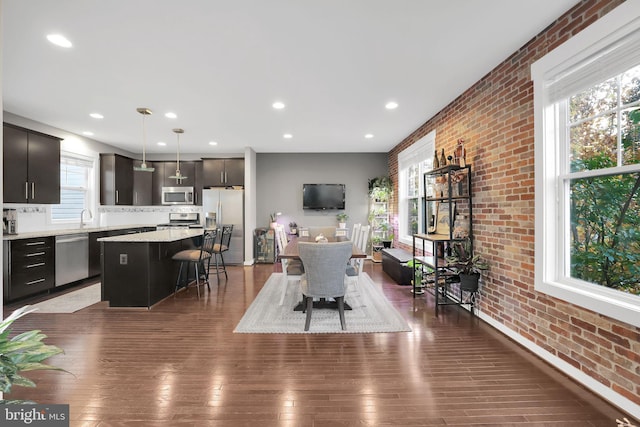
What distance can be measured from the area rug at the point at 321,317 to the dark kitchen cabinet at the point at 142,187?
13.9 feet

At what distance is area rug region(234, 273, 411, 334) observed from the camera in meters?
3.02

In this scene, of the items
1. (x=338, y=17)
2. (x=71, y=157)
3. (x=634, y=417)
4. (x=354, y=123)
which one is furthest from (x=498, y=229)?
(x=71, y=157)

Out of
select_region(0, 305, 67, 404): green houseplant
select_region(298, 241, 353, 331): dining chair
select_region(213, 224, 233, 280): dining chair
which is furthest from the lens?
select_region(213, 224, 233, 280): dining chair

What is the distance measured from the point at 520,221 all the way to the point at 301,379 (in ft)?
7.51

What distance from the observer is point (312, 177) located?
23.8 ft

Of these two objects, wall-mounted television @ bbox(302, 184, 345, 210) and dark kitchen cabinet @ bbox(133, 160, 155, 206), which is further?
wall-mounted television @ bbox(302, 184, 345, 210)

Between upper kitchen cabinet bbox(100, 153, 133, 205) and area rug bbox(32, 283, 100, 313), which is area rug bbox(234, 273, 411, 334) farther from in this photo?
upper kitchen cabinet bbox(100, 153, 133, 205)

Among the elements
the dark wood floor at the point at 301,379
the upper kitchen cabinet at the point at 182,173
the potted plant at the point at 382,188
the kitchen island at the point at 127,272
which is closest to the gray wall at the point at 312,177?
the potted plant at the point at 382,188

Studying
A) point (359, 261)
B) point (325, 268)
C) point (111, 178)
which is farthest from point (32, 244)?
point (359, 261)

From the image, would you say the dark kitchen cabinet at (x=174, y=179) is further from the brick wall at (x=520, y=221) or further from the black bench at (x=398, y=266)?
the brick wall at (x=520, y=221)

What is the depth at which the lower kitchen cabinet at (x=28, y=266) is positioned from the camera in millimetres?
3730

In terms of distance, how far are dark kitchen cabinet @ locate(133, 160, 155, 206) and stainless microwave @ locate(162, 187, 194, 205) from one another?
0.32m

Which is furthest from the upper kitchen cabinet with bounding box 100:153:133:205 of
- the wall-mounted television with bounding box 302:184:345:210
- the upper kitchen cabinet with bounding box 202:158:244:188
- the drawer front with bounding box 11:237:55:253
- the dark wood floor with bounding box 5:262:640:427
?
the wall-mounted television with bounding box 302:184:345:210

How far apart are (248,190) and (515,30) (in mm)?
5344
